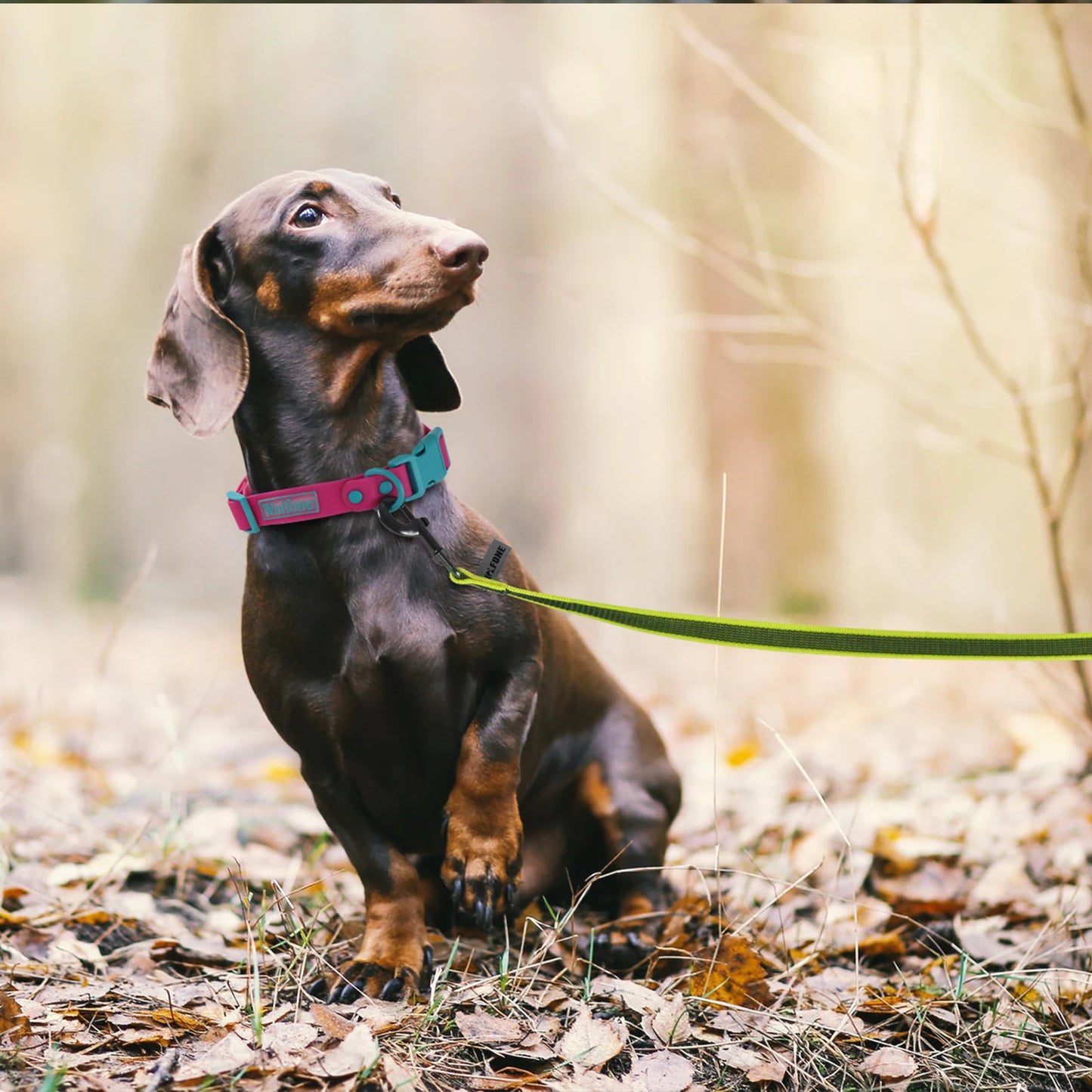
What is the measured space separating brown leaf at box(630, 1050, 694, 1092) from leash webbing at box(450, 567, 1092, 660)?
756 mm

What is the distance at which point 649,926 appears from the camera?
2809mm

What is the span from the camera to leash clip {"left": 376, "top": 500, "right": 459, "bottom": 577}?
2336 millimetres

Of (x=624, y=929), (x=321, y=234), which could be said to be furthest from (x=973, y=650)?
(x=321, y=234)

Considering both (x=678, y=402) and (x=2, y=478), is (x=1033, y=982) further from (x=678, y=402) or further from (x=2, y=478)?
(x=2, y=478)

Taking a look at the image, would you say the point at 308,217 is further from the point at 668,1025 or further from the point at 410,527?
the point at 668,1025

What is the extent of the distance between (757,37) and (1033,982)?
7.81m

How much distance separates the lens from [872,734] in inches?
226

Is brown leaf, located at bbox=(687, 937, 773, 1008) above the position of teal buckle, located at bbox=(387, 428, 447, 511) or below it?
below

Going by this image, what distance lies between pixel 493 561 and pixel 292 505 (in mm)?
435

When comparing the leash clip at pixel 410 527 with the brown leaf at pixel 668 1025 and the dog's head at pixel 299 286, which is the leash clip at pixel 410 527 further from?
the brown leaf at pixel 668 1025

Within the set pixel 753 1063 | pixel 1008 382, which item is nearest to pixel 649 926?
pixel 753 1063

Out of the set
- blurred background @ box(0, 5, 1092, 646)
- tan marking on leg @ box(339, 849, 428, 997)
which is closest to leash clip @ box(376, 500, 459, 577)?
tan marking on leg @ box(339, 849, 428, 997)

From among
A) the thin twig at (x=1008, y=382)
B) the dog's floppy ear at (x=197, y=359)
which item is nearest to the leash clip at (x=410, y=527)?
the dog's floppy ear at (x=197, y=359)

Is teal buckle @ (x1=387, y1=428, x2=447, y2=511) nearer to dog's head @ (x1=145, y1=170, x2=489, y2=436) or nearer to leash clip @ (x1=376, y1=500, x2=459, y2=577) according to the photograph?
leash clip @ (x1=376, y1=500, x2=459, y2=577)
